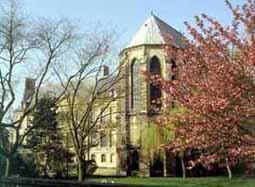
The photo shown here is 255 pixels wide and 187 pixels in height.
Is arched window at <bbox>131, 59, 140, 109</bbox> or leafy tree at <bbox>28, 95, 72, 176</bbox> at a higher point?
arched window at <bbox>131, 59, 140, 109</bbox>

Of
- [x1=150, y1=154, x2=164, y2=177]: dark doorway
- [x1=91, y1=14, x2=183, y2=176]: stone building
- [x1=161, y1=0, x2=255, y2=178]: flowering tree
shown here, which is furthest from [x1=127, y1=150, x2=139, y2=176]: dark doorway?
[x1=161, y1=0, x2=255, y2=178]: flowering tree

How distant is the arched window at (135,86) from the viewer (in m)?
60.3

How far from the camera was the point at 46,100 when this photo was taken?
3747cm

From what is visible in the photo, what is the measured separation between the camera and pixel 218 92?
406 inches

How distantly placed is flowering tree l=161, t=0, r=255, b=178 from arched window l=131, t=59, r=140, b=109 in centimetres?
4830

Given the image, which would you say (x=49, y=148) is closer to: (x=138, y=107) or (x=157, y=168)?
(x=157, y=168)

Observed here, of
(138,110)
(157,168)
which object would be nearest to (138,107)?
(138,110)

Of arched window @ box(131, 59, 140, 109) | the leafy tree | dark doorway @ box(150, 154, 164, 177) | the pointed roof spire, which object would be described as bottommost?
dark doorway @ box(150, 154, 164, 177)

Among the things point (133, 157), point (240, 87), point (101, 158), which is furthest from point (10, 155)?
point (101, 158)

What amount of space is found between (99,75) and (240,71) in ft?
85.9

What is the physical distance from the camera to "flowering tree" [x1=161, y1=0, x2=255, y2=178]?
398 inches

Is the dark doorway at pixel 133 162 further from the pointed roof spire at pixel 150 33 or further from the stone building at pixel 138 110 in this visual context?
the pointed roof spire at pixel 150 33

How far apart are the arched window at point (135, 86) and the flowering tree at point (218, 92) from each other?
48298mm

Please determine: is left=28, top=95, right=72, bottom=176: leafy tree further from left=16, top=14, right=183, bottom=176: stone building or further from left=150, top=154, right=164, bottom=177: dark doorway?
left=150, top=154, right=164, bottom=177: dark doorway
